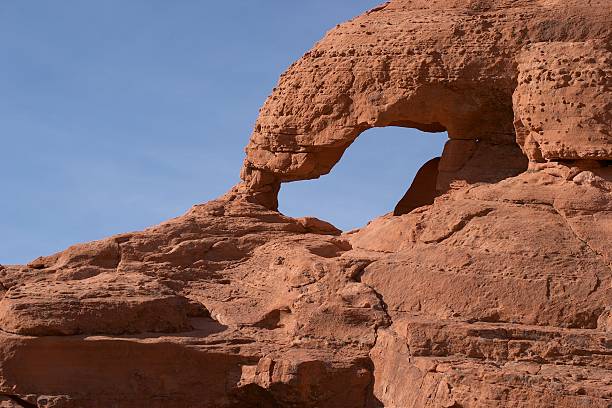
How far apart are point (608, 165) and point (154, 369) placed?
5.89 metres

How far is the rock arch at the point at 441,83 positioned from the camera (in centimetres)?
1717

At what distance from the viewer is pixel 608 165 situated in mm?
16594

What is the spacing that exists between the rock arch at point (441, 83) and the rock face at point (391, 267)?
3 centimetres

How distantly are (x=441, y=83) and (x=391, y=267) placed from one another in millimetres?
3035

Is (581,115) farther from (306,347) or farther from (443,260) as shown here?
(306,347)

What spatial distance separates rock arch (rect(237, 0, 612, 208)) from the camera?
1717cm

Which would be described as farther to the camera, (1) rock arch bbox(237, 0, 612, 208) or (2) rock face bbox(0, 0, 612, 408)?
(1) rock arch bbox(237, 0, 612, 208)

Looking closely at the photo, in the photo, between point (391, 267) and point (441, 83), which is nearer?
point (391, 267)

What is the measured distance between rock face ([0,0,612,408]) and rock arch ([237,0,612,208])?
29 millimetres

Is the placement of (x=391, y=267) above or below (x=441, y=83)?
below

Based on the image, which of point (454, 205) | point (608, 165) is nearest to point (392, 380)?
point (454, 205)

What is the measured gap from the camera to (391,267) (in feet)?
52.0

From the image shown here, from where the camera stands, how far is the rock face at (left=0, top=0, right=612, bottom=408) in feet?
48.3

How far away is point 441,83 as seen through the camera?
17734 mm
